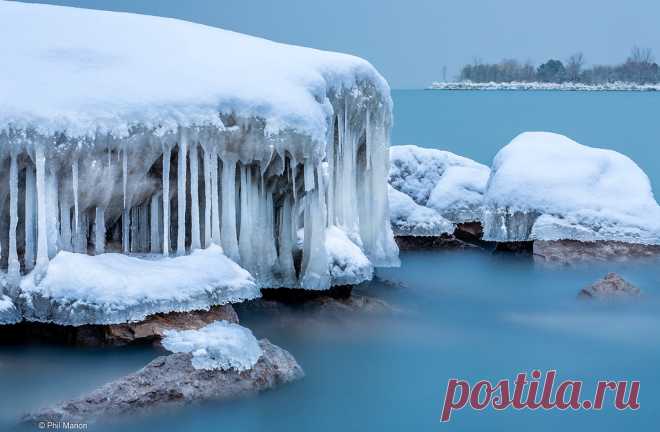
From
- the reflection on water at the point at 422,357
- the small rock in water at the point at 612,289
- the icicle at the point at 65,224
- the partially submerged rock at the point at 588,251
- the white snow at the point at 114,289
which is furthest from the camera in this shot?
the partially submerged rock at the point at 588,251

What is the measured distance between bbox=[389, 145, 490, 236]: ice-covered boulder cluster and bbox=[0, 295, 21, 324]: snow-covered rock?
42.6 ft

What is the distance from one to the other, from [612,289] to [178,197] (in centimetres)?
860

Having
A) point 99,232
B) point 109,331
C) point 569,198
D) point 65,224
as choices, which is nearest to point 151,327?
point 109,331

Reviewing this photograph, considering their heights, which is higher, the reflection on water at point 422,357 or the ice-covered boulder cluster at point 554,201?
the ice-covered boulder cluster at point 554,201

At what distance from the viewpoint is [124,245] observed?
13086 mm

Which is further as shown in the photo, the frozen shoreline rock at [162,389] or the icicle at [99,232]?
the icicle at [99,232]

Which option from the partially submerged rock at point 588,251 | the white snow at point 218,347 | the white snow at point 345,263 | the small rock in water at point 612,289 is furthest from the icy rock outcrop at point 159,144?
the partially submerged rock at point 588,251

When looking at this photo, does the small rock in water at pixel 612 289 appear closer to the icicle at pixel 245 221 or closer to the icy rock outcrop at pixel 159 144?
the icy rock outcrop at pixel 159 144

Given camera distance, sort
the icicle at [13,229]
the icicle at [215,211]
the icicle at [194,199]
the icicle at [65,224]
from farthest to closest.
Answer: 1. the icicle at [215,211]
2. the icicle at [194,199]
3. the icicle at [65,224]
4. the icicle at [13,229]

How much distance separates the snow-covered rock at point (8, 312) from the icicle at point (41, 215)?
1.45 ft

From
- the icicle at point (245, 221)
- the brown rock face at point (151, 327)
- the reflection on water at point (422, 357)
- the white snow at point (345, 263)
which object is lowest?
the reflection on water at point (422, 357)

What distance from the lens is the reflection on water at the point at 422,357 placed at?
10883 mm

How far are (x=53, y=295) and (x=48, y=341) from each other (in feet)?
2.98

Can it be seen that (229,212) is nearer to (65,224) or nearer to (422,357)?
(65,224)
